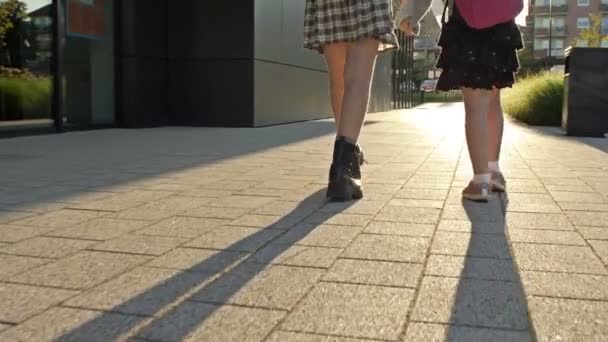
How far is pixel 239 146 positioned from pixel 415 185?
11.8 feet

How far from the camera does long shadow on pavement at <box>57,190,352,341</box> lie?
184 cm

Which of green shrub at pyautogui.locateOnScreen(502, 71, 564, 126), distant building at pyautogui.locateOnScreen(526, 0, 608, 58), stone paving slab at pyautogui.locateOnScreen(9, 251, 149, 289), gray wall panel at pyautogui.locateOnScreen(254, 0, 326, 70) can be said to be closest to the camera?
stone paving slab at pyautogui.locateOnScreen(9, 251, 149, 289)

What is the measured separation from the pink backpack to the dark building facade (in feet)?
22.2

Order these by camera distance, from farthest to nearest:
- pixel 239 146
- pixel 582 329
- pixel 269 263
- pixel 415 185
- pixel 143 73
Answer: pixel 143 73 < pixel 239 146 < pixel 415 185 < pixel 269 263 < pixel 582 329

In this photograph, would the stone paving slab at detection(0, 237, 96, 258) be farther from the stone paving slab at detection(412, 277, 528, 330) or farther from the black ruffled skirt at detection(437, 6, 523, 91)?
the black ruffled skirt at detection(437, 6, 523, 91)

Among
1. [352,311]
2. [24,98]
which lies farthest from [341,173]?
[24,98]

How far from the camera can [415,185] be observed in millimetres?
4629

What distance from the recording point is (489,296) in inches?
84.7

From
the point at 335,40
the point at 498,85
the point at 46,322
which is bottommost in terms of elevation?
the point at 46,322

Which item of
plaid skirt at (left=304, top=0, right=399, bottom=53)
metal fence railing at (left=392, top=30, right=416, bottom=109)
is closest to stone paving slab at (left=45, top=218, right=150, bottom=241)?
plaid skirt at (left=304, top=0, right=399, bottom=53)

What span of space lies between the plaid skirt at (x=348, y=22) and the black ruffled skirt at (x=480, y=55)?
14.7 inches

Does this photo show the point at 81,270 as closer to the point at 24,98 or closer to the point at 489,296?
the point at 489,296

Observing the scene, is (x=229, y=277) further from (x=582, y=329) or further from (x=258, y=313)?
(x=582, y=329)

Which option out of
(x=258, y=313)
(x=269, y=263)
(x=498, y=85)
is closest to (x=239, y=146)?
(x=498, y=85)
